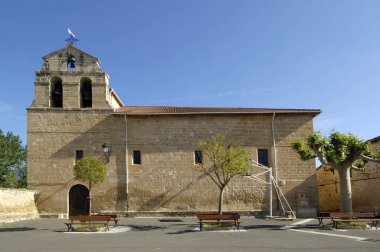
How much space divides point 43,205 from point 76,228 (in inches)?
307

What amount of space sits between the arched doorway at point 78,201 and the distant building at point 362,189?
15.3m

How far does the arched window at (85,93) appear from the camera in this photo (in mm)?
23969

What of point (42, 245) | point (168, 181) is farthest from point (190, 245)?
point (168, 181)

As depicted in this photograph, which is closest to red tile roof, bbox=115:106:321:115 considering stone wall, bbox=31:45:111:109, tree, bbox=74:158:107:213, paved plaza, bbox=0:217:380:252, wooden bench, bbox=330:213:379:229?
stone wall, bbox=31:45:111:109

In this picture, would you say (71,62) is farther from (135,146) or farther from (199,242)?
(199,242)

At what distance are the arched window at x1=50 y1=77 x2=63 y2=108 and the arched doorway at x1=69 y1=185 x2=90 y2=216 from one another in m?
5.03

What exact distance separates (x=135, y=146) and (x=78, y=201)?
4.45 m

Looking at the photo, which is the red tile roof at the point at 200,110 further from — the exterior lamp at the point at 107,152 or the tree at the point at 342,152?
the tree at the point at 342,152

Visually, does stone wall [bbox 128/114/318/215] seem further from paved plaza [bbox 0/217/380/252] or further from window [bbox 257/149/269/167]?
paved plaza [bbox 0/217/380/252]

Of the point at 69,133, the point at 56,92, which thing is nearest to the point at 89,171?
the point at 69,133

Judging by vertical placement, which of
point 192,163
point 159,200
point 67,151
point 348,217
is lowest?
point 348,217

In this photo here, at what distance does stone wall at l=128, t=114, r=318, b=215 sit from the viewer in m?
23.2

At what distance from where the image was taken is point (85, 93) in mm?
24109

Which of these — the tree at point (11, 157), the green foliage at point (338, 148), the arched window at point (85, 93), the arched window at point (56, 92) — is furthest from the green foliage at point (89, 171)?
the tree at point (11, 157)
